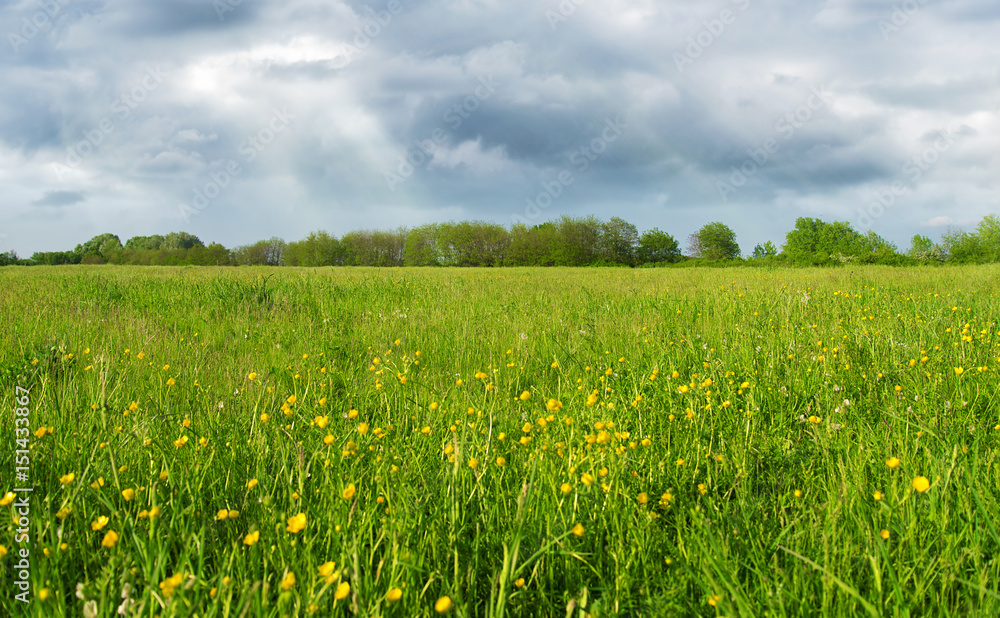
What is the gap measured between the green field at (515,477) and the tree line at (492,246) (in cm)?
5811

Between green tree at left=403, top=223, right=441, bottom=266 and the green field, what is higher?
green tree at left=403, top=223, right=441, bottom=266

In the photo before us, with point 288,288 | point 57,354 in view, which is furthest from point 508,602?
point 288,288

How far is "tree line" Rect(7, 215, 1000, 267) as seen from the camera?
2761 inches

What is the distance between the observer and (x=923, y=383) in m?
3.09

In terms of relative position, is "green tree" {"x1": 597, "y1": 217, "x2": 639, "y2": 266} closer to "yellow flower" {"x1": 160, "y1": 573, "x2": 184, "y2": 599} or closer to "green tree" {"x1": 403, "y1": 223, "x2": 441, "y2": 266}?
"green tree" {"x1": 403, "y1": 223, "x2": 441, "y2": 266}

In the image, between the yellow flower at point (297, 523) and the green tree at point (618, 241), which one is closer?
the yellow flower at point (297, 523)

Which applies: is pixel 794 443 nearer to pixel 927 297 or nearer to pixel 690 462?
pixel 690 462

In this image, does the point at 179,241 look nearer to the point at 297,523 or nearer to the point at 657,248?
the point at 657,248

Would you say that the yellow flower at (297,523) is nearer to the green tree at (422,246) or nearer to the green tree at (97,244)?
the green tree at (422,246)

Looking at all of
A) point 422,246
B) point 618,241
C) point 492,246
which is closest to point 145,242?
point 422,246

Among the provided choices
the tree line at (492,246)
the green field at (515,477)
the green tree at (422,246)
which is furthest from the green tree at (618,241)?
the green field at (515,477)

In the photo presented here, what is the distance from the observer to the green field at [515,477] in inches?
52.5

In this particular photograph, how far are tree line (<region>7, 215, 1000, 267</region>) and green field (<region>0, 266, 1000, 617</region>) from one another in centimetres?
5811

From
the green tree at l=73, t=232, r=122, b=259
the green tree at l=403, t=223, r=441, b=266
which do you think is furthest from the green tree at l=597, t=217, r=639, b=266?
the green tree at l=73, t=232, r=122, b=259
